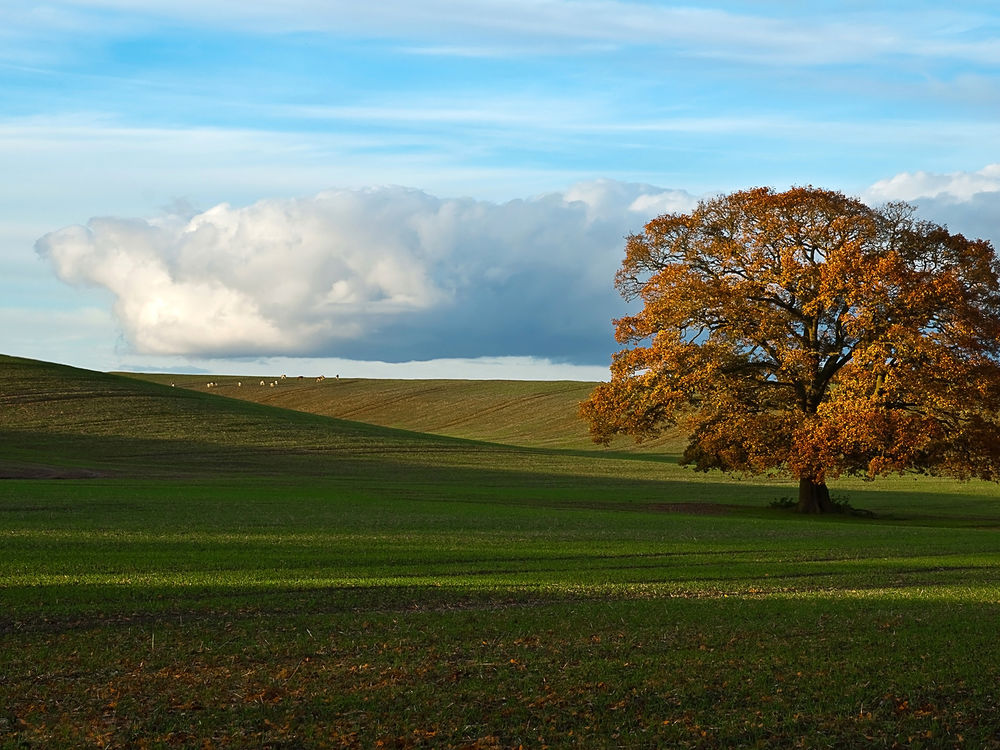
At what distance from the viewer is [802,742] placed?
1057 cm

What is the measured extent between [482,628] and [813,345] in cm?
3350

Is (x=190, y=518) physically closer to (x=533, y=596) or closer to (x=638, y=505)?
(x=533, y=596)

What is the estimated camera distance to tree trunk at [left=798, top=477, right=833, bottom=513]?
161ft

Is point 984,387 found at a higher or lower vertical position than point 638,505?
higher

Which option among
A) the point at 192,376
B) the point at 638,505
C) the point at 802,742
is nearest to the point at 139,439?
the point at 638,505

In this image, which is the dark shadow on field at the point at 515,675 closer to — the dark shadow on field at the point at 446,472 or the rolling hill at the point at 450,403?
the dark shadow on field at the point at 446,472

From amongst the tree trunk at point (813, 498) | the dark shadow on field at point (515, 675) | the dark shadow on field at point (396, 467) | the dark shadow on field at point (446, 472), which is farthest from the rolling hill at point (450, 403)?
the dark shadow on field at point (515, 675)

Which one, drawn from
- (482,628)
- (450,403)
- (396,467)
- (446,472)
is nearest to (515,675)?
(482,628)

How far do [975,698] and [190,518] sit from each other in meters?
28.5

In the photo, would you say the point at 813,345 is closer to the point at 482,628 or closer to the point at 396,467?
the point at 482,628

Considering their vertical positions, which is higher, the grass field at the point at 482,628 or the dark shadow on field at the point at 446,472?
the grass field at the point at 482,628

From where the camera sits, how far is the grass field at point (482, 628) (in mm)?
11109

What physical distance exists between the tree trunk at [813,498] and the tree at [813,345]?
0.31 ft

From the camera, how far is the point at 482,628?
16312 millimetres
